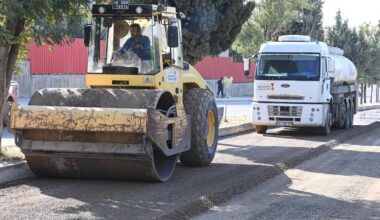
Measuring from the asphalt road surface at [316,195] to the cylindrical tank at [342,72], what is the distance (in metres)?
8.98

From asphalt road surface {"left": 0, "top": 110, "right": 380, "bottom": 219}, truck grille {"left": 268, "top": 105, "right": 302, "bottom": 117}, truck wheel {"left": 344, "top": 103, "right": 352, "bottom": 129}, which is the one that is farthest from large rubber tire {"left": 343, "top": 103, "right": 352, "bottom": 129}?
asphalt road surface {"left": 0, "top": 110, "right": 380, "bottom": 219}

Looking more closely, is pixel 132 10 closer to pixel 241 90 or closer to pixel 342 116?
pixel 342 116

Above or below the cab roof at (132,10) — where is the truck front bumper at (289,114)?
below

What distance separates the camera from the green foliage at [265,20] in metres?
27.0

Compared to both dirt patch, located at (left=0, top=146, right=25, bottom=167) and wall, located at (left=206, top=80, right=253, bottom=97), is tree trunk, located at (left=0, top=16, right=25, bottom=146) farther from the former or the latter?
wall, located at (left=206, top=80, right=253, bottom=97)

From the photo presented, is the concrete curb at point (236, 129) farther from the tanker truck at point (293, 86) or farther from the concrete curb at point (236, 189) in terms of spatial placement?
the concrete curb at point (236, 189)

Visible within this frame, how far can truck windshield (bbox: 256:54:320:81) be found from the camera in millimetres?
19672

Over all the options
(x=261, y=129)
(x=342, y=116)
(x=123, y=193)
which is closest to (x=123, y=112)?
(x=123, y=193)

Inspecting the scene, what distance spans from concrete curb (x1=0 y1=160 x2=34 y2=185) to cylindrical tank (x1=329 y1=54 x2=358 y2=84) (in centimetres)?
1272

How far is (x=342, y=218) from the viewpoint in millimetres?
8125

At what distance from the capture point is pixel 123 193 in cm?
935

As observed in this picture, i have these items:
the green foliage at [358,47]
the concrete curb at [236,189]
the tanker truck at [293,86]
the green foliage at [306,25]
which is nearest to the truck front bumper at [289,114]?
the tanker truck at [293,86]

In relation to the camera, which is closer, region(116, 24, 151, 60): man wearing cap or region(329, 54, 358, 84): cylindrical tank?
region(116, 24, 151, 60): man wearing cap

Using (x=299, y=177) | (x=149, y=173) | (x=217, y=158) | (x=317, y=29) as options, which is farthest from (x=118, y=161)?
(x=317, y=29)
